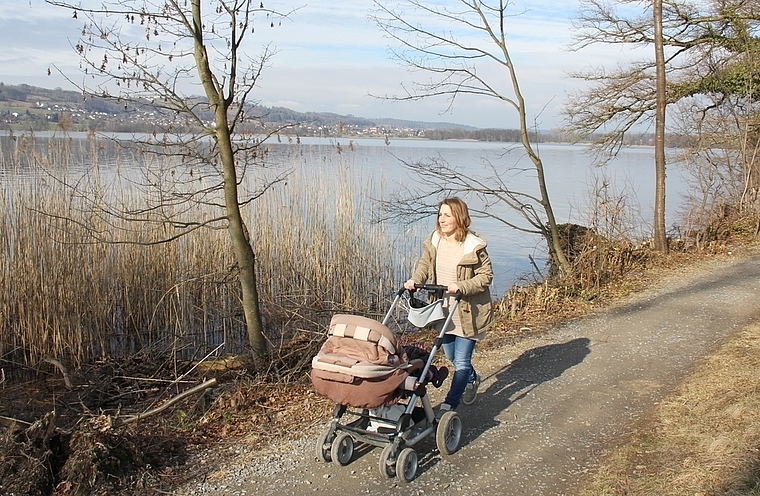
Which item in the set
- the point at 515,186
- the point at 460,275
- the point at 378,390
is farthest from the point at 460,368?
the point at 515,186

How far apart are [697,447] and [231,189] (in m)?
4.28

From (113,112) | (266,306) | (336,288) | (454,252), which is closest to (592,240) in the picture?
(336,288)

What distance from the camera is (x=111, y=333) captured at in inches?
328

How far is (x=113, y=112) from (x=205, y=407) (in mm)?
2959

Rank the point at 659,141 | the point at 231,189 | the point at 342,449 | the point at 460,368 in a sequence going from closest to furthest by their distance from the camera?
the point at 342,449 < the point at 460,368 < the point at 231,189 < the point at 659,141

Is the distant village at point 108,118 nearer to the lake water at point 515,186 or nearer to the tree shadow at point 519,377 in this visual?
the lake water at point 515,186

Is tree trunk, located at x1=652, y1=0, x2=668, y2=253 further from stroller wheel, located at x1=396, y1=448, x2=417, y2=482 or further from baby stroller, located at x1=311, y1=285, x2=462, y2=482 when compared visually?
stroller wheel, located at x1=396, y1=448, x2=417, y2=482

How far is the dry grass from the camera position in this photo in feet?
13.5

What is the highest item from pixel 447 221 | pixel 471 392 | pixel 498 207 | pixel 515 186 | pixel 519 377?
pixel 447 221

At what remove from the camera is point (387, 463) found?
4164mm

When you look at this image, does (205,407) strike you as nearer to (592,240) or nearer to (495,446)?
(495,446)

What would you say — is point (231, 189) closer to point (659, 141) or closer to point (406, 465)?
point (406, 465)

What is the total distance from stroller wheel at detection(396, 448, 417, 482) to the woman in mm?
765

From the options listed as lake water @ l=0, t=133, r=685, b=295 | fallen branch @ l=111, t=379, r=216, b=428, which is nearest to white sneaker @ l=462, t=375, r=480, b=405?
fallen branch @ l=111, t=379, r=216, b=428
